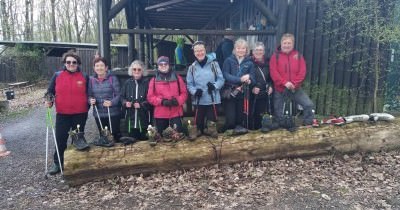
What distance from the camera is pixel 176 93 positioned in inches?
208

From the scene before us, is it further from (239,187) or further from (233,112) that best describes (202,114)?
(239,187)

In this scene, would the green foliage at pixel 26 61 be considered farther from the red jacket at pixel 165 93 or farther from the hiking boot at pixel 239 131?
the hiking boot at pixel 239 131

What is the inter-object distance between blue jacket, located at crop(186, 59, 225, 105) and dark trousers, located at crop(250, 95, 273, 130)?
0.78m

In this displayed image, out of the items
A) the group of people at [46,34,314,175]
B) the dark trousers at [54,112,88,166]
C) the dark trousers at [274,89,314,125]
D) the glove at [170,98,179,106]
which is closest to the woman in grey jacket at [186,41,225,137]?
the group of people at [46,34,314,175]

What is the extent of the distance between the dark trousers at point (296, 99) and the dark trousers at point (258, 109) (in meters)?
0.13

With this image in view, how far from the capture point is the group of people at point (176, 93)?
5.15 m

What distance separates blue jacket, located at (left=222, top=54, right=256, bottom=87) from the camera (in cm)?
552

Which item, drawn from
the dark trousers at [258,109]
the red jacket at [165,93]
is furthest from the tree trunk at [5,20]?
the dark trousers at [258,109]

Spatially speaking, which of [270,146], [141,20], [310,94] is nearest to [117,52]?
[141,20]

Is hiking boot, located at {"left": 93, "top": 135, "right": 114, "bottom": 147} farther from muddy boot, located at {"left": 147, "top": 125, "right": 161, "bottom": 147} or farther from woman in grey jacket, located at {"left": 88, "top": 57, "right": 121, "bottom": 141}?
muddy boot, located at {"left": 147, "top": 125, "right": 161, "bottom": 147}

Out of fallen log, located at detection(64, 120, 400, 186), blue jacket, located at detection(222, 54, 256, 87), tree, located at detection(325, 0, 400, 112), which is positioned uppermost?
tree, located at detection(325, 0, 400, 112)

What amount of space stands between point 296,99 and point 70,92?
3.89m

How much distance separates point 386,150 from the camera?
545cm

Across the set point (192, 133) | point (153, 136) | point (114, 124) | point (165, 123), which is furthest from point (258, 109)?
point (114, 124)
